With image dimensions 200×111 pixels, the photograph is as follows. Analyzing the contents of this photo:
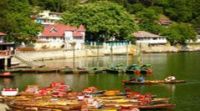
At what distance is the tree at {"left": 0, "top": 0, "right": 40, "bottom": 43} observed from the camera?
108 metres

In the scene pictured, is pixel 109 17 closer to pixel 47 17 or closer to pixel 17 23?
pixel 47 17

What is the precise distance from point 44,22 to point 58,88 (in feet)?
308

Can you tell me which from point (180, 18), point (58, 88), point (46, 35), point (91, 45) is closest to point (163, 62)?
point (91, 45)

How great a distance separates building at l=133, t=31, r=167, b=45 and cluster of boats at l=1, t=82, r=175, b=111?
94.1m

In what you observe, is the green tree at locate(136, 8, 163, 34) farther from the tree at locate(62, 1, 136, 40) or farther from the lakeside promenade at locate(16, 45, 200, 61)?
the tree at locate(62, 1, 136, 40)

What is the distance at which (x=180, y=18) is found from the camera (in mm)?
189250

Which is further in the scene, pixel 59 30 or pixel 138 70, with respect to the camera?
pixel 59 30

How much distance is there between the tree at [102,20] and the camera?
136 m

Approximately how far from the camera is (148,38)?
156500 mm

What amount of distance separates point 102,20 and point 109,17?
2.68 meters

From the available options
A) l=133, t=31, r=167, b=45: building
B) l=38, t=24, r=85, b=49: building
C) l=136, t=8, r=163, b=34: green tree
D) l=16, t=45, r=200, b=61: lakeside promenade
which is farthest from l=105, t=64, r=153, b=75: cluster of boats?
l=136, t=8, r=163, b=34: green tree

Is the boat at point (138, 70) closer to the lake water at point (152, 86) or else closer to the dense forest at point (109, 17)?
the lake water at point (152, 86)

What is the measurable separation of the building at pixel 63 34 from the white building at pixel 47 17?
49.9 feet

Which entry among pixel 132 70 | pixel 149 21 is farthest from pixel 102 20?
pixel 132 70
